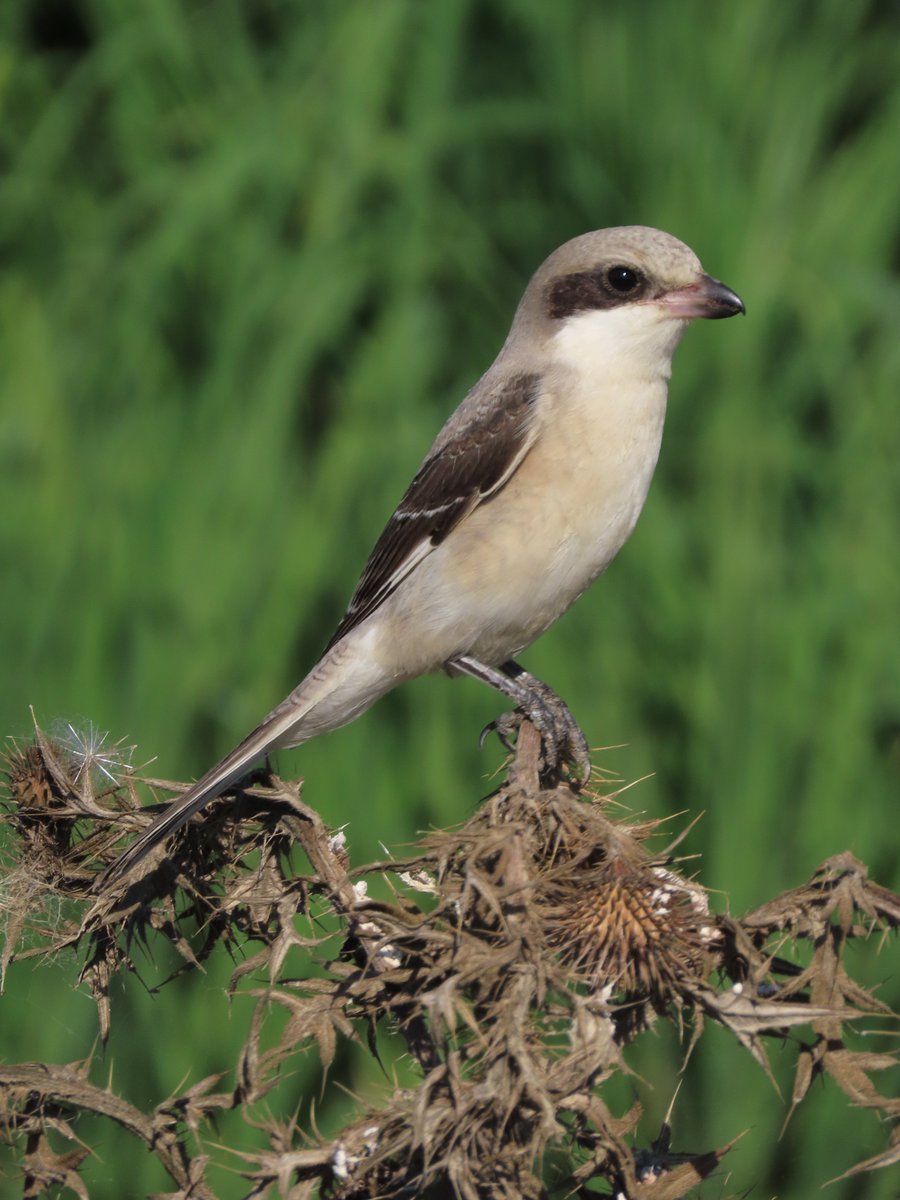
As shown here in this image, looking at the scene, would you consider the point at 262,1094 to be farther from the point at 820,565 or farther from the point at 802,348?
the point at 802,348

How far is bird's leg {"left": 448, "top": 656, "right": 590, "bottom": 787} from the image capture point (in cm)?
248

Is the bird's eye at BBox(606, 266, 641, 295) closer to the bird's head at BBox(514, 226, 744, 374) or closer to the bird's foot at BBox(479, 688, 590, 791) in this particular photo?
the bird's head at BBox(514, 226, 744, 374)

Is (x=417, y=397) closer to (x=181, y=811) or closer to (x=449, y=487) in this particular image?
(x=449, y=487)

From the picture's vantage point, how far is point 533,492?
298cm

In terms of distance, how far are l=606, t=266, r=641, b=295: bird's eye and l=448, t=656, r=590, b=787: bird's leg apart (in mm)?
859

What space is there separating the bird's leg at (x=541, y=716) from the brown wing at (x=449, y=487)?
251 millimetres

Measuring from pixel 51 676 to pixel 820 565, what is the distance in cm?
206

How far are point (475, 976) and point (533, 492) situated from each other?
1749 millimetres

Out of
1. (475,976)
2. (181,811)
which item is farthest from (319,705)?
(475,976)

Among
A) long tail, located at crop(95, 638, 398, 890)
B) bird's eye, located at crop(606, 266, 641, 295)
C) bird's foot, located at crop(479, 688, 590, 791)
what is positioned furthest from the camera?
bird's eye, located at crop(606, 266, 641, 295)

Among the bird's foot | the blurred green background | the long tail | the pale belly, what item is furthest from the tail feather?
the blurred green background

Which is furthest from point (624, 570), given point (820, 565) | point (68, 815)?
point (68, 815)

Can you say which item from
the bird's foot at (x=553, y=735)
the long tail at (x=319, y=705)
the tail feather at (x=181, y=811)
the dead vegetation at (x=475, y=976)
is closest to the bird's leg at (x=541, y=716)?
the bird's foot at (x=553, y=735)

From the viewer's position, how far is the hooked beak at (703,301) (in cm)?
296
